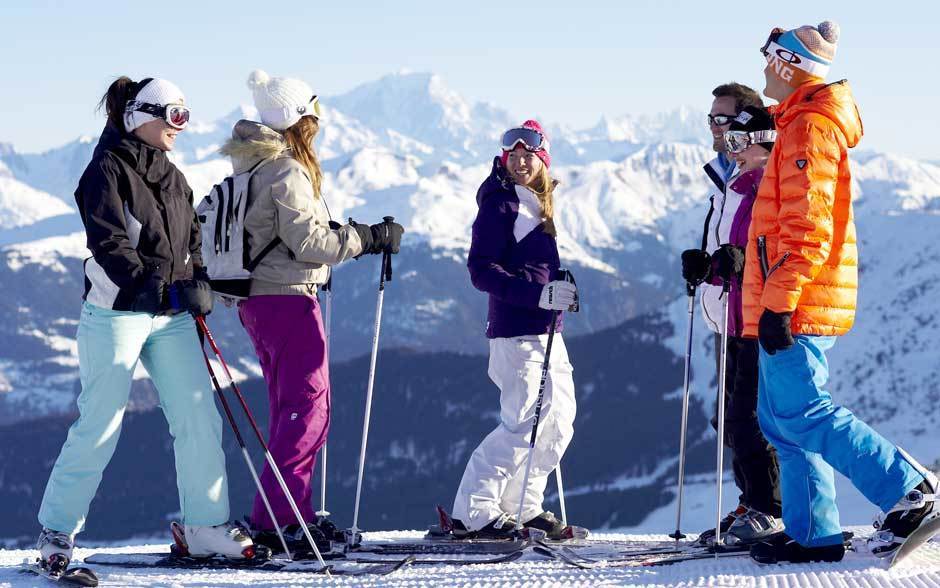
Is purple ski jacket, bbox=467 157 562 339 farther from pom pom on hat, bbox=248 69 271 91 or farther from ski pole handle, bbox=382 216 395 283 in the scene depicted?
pom pom on hat, bbox=248 69 271 91

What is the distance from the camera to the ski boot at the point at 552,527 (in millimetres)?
8031

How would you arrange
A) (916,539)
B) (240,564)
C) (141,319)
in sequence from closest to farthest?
(916,539) < (141,319) < (240,564)

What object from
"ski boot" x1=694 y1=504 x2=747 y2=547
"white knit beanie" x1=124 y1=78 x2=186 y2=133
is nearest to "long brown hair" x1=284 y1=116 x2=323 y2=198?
"white knit beanie" x1=124 y1=78 x2=186 y2=133

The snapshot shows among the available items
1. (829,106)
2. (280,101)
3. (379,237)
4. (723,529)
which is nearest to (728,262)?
(829,106)

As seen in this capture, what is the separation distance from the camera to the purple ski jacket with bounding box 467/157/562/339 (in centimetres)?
789

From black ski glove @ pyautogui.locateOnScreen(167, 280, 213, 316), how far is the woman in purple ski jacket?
202cm

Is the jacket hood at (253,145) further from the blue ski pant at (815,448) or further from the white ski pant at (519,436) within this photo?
the blue ski pant at (815,448)

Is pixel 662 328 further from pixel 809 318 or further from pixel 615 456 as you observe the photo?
pixel 809 318

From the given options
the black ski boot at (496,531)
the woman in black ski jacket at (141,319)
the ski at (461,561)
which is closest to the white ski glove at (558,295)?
the black ski boot at (496,531)

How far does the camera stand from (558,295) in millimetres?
7695

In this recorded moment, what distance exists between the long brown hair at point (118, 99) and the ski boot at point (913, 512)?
488cm

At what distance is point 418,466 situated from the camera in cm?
15062

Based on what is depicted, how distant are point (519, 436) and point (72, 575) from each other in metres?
3.09

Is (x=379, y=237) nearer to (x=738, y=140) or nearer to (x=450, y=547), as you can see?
(x=450, y=547)
